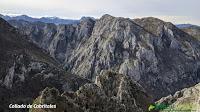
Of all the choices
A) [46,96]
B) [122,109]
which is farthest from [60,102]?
[122,109]

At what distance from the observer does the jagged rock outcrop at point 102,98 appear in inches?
3521

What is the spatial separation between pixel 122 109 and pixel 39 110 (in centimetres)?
2670

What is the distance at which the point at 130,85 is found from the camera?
12719cm

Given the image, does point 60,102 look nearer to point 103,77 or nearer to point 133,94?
point 133,94

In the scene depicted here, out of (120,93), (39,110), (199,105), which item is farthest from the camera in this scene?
(120,93)

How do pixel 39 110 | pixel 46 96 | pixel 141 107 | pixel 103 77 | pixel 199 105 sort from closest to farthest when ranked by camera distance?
pixel 199 105 → pixel 39 110 → pixel 46 96 → pixel 141 107 → pixel 103 77

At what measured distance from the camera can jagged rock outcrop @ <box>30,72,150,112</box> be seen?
8944 cm

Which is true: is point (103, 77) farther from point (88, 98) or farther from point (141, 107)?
point (88, 98)

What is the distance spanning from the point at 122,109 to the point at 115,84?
98.1ft

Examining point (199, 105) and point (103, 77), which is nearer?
point (199, 105)

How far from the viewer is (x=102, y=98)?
101625mm

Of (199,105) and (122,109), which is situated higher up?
(199,105)

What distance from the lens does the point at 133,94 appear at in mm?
120750

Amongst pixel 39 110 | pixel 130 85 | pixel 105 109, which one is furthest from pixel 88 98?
pixel 130 85
